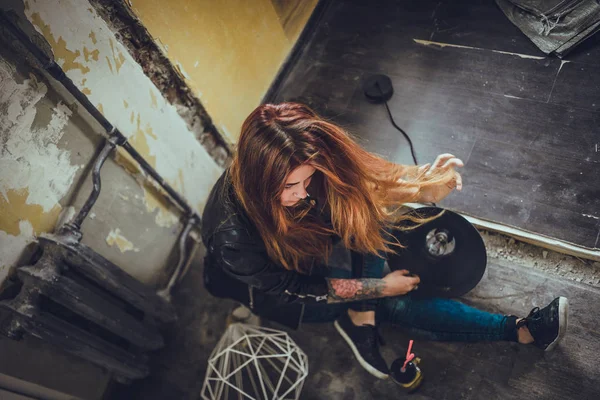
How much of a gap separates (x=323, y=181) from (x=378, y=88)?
1.13m

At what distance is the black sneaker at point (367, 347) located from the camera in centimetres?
184

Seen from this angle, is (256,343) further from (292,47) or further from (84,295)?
(292,47)

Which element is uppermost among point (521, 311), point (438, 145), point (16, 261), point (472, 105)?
point (472, 105)

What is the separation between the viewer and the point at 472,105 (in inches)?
90.0

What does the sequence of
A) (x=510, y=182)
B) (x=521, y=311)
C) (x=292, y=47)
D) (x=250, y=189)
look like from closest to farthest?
(x=250, y=189) < (x=521, y=311) < (x=510, y=182) < (x=292, y=47)

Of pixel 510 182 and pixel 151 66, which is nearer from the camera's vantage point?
pixel 151 66

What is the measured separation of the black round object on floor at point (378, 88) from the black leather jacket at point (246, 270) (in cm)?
116

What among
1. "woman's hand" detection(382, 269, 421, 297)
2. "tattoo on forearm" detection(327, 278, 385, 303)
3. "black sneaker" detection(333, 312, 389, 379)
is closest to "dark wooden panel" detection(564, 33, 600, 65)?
"woman's hand" detection(382, 269, 421, 297)

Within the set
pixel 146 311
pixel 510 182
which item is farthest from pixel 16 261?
pixel 510 182

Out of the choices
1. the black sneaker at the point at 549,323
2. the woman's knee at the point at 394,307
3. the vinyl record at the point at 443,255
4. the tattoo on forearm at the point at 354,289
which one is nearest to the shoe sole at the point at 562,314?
the black sneaker at the point at 549,323

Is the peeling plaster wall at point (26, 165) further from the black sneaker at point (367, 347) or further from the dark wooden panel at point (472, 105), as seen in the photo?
the dark wooden panel at point (472, 105)

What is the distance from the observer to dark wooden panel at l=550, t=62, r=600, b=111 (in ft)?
6.91

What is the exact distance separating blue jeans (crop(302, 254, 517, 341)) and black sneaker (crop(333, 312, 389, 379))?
115mm

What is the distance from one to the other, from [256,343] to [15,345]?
36.6 inches
